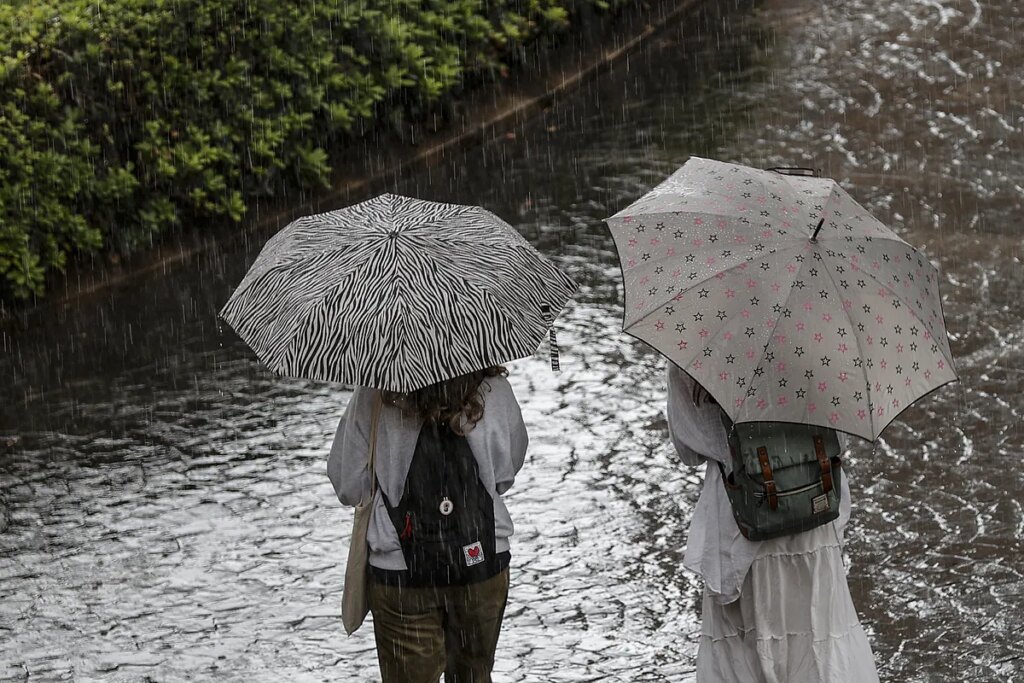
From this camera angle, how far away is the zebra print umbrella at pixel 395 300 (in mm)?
3736

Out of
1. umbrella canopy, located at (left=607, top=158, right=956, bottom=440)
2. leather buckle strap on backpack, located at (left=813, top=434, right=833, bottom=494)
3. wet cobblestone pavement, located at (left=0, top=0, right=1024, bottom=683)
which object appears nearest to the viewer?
umbrella canopy, located at (left=607, top=158, right=956, bottom=440)

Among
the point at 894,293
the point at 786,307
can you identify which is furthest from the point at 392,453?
the point at 894,293

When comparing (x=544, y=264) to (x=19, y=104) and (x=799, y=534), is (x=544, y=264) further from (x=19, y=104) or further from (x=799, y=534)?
(x=19, y=104)

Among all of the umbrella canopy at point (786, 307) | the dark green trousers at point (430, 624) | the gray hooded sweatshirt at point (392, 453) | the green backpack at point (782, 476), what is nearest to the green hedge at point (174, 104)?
the gray hooded sweatshirt at point (392, 453)

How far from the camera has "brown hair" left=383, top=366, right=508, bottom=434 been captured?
3889mm

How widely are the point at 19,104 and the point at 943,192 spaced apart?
5.99m

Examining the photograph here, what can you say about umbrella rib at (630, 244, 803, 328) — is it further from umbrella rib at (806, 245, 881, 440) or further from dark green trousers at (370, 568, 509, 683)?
dark green trousers at (370, 568, 509, 683)

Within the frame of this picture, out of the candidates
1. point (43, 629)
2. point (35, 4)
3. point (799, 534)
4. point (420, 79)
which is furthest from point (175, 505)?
point (420, 79)

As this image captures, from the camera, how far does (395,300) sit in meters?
3.80

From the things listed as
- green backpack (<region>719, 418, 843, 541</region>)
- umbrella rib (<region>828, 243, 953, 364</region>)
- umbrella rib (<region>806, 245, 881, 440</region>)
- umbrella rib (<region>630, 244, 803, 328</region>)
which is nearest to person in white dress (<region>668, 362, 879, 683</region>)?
green backpack (<region>719, 418, 843, 541</region>)

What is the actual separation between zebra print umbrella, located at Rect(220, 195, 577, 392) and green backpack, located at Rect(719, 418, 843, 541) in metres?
0.68

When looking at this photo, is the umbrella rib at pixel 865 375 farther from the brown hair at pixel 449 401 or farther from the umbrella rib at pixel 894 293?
the brown hair at pixel 449 401

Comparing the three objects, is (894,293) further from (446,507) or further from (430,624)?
(430,624)

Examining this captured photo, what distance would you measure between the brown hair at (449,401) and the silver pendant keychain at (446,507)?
0.66ft
